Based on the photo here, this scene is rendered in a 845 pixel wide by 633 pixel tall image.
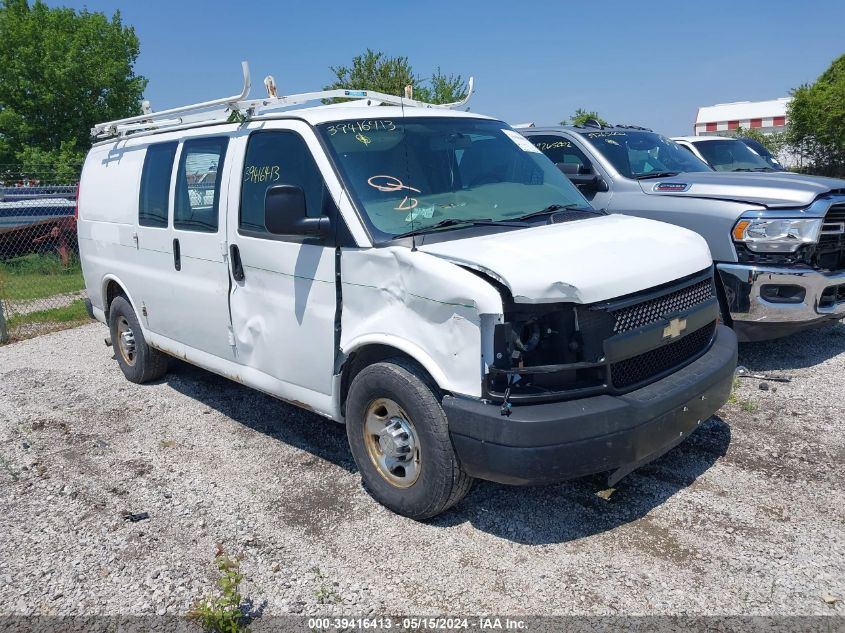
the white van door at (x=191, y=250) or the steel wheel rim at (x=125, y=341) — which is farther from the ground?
the white van door at (x=191, y=250)

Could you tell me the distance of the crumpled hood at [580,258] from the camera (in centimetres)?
314

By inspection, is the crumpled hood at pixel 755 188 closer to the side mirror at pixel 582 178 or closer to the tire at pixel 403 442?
the side mirror at pixel 582 178

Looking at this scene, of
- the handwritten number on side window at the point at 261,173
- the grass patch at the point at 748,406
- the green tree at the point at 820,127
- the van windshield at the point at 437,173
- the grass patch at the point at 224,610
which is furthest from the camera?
the green tree at the point at 820,127

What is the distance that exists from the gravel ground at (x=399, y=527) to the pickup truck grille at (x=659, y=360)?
79 centimetres

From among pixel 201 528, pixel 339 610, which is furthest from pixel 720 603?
pixel 201 528

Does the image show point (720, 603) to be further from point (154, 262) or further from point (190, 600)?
point (154, 262)

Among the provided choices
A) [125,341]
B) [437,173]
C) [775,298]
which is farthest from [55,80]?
[775,298]

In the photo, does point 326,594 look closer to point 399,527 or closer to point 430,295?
point 399,527

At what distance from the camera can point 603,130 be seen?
746cm

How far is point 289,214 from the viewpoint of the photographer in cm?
374

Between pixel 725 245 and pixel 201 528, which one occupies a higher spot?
pixel 725 245

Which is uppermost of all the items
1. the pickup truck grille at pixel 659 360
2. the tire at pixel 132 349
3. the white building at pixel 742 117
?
the white building at pixel 742 117

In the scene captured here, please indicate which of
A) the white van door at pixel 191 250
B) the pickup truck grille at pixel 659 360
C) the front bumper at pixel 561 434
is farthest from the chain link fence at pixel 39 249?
the pickup truck grille at pixel 659 360

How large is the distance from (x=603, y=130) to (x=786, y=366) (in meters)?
3.05
